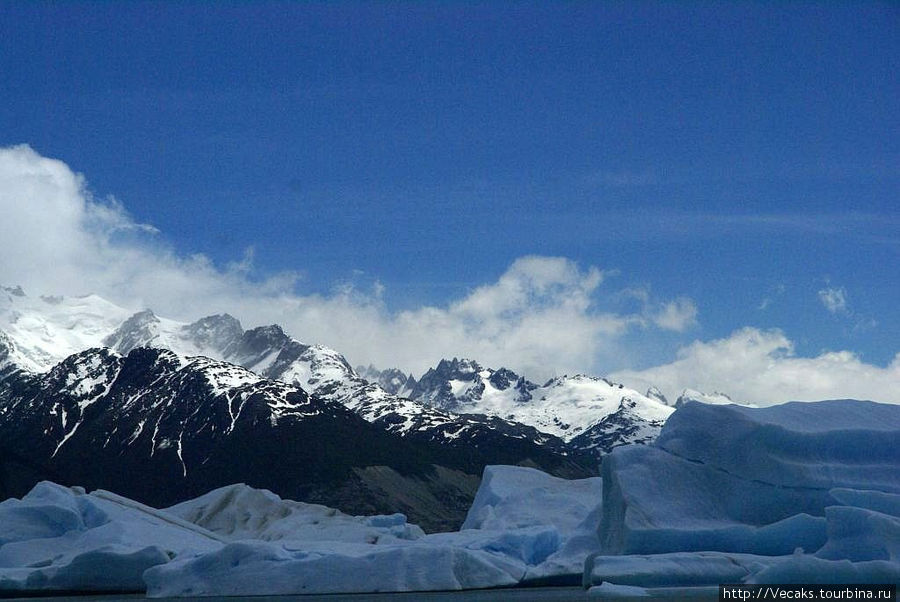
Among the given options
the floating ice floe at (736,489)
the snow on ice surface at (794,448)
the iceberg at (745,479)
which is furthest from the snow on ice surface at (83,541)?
the snow on ice surface at (794,448)

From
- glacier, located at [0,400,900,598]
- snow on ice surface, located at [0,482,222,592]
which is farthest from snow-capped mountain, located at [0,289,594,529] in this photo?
glacier, located at [0,400,900,598]

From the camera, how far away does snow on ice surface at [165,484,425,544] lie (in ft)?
198

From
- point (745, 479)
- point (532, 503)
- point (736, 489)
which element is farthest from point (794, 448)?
point (532, 503)

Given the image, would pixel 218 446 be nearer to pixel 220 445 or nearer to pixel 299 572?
pixel 220 445

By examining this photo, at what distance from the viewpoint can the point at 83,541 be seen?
4556 cm

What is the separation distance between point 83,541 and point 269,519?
21.3 meters

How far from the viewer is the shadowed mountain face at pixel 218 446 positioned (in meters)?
150

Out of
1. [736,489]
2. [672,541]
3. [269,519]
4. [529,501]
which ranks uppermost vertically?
[269,519]

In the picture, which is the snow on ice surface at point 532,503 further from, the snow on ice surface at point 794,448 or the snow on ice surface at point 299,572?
the snow on ice surface at point 794,448

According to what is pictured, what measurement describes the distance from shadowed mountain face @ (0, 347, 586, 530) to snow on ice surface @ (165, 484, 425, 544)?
66.1 metres

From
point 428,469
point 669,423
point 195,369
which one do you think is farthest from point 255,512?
point 195,369

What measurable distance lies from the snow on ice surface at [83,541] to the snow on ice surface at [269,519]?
7.52 m

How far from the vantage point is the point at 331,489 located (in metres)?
145

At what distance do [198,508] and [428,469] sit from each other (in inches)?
4026
